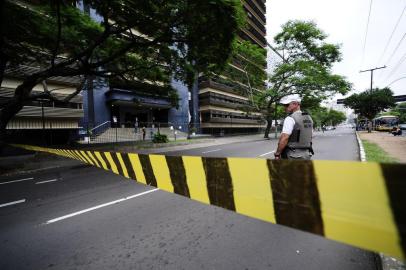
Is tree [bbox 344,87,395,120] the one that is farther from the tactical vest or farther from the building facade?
the tactical vest

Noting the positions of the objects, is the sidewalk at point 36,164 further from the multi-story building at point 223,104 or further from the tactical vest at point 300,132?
the multi-story building at point 223,104

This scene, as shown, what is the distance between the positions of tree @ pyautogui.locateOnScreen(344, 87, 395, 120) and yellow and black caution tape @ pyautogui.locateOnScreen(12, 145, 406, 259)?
5402 centimetres

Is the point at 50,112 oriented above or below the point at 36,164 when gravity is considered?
above

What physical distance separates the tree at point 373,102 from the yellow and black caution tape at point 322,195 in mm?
54016

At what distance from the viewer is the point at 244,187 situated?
5.60ft

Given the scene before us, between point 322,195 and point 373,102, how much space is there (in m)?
57.1

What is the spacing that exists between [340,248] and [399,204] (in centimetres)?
268

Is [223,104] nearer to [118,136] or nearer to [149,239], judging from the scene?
[118,136]

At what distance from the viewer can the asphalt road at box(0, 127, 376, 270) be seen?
287 cm

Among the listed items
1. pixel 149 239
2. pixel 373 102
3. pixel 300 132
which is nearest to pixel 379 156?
pixel 300 132

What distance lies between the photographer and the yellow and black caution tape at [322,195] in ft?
3.28

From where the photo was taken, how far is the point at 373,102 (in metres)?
47.8

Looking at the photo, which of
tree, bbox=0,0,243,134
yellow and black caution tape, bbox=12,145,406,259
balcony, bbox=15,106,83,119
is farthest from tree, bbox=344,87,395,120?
yellow and black caution tape, bbox=12,145,406,259

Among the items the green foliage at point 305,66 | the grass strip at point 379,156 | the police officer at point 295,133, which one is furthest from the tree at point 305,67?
the police officer at point 295,133
